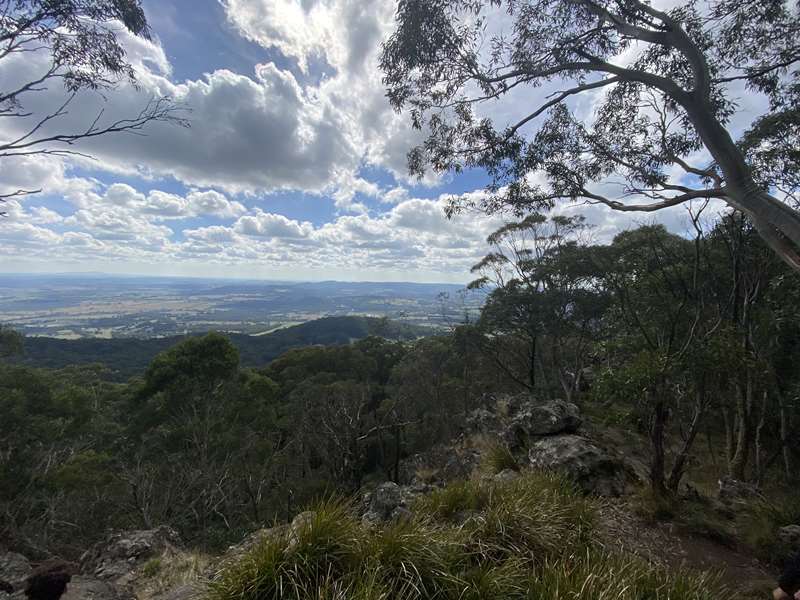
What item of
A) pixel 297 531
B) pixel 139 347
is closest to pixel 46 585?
pixel 297 531

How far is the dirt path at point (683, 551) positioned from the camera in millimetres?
3508

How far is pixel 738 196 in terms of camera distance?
4266 millimetres

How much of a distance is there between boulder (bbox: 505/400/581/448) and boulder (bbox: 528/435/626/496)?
1.00m

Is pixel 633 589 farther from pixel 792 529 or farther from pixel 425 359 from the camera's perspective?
pixel 425 359

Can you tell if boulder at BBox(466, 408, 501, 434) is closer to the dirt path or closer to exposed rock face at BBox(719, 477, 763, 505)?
exposed rock face at BBox(719, 477, 763, 505)

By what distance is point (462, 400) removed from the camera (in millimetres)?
21125

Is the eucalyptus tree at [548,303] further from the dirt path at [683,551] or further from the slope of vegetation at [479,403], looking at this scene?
the dirt path at [683,551]

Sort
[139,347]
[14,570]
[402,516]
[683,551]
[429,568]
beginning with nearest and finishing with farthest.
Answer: [429,568] → [402,516] → [683,551] → [14,570] → [139,347]

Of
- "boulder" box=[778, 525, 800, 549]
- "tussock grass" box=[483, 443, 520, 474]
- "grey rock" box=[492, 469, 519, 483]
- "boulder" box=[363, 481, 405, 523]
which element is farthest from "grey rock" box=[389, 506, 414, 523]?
"boulder" box=[778, 525, 800, 549]

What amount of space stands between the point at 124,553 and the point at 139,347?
2134 inches

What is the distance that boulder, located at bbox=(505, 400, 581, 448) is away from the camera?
7.08m

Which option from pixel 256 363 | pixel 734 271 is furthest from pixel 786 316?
pixel 256 363

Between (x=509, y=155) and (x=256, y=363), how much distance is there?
43.3 m

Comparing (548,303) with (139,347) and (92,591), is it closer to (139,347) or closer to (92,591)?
(92,591)
